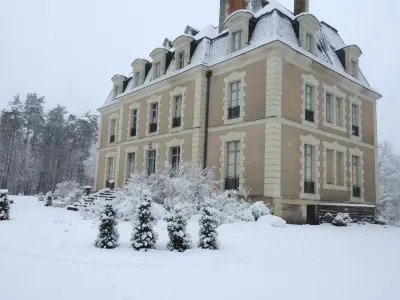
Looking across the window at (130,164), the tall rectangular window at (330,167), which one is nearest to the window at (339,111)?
the tall rectangular window at (330,167)

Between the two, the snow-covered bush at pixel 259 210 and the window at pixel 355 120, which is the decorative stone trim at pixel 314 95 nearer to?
the window at pixel 355 120

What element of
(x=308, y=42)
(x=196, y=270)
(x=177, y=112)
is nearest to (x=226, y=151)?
(x=177, y=112)

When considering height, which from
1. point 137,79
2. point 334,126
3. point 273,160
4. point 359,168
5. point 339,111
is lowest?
point 273,160

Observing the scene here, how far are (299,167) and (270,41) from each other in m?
5.59

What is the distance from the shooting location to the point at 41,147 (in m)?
45.4

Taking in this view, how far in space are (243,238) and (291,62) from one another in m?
9.30

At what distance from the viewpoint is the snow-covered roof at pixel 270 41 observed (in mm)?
14914

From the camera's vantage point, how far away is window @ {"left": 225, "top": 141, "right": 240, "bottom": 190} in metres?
14.9

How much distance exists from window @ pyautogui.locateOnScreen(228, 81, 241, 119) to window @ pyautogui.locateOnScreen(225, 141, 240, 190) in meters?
1.33

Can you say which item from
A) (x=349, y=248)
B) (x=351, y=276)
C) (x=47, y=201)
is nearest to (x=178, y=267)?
(x=351, y=276)

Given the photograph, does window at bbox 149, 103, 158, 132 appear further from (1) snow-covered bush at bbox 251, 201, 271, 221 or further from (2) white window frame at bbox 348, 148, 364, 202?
(2) white window frame at bbox 348, 148, 364, 202

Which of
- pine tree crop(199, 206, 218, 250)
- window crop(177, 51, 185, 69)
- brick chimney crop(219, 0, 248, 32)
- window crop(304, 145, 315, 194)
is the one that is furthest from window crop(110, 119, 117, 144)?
pine tree crop(199, 206, 218, 250)

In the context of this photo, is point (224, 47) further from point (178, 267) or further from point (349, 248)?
point (178, 267)

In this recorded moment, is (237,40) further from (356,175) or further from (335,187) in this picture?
(356,175)
